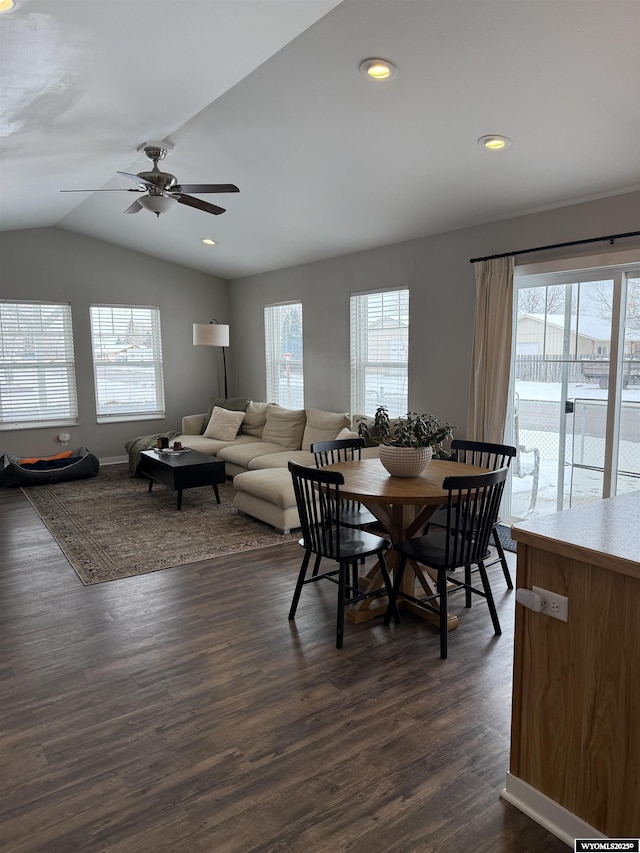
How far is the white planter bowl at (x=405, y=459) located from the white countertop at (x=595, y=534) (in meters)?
1.32

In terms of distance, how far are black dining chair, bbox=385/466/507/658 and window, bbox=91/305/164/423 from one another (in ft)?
19.5

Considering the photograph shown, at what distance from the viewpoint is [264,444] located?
268 inches

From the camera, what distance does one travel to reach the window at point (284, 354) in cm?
749

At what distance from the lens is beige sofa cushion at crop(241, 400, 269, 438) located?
24.1ft

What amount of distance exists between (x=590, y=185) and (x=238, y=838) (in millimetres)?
4204

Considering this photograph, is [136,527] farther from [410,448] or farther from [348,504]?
[410,448]

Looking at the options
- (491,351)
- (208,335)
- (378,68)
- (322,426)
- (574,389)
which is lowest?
(322,426)

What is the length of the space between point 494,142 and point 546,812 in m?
3.54

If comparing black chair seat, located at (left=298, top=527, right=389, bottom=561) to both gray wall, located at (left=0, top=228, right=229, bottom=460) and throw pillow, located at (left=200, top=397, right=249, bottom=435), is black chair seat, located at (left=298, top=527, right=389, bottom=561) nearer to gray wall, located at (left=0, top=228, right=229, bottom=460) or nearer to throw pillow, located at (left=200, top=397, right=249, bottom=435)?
throw pillow, located at (left=200, top=397, right=249, bottom=435)

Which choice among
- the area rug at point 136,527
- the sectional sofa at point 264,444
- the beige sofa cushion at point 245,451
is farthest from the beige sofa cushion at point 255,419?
the area rug at point 136,527

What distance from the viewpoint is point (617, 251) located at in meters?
3.94

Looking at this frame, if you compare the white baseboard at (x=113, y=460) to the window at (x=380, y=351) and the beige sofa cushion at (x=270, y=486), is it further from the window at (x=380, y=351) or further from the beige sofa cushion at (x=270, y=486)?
the window at (x=380, y=351)

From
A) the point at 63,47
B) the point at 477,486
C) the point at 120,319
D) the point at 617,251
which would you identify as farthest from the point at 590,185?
the point at 120,319

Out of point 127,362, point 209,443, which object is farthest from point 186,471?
point 127,362
